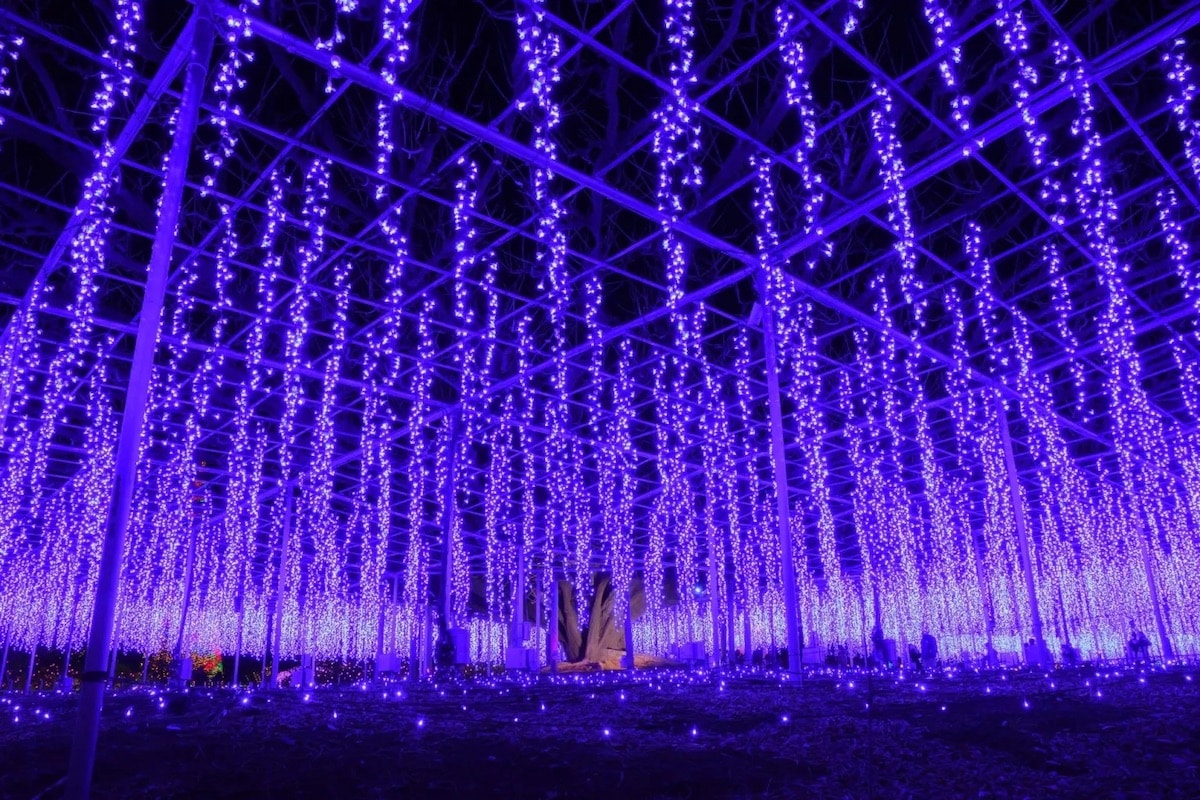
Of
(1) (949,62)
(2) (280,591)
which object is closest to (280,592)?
(2) (280,591)

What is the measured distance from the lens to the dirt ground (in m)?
4.21

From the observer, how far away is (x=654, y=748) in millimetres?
5379

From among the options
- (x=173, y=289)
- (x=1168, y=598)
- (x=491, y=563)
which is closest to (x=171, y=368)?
(x=173, y=289)

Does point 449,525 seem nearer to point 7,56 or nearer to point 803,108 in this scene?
point 7,56

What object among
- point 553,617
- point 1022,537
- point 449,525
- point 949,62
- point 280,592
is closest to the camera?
point 949,62

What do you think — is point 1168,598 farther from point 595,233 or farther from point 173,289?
point 173,289

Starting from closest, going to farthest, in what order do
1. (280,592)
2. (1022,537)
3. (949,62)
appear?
1. (949,62)
2. (1022,537)
3. (280,592)

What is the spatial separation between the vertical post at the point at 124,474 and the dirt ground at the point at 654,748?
32 centimetres

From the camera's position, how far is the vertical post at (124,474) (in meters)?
3.95

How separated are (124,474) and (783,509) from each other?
7.94 m

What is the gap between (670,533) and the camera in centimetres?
2794

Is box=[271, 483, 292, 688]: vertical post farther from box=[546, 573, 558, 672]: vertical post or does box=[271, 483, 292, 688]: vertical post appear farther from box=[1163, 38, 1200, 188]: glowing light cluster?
box=[1163, 38, 1200, 188]: glowing light cluster

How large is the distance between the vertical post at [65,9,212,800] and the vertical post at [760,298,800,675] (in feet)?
24.1

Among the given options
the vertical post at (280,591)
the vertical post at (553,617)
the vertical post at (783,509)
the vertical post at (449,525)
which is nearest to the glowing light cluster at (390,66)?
the vertical post at (783,509)
